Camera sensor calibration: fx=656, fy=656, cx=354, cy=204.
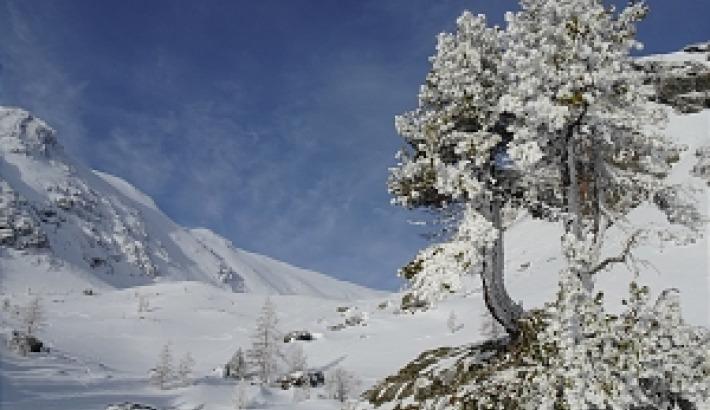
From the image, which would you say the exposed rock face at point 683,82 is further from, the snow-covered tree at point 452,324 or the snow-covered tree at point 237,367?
the snow-covered tree at point 237,367

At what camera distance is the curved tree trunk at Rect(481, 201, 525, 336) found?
15.3 meters

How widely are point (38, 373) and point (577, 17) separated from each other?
39.0 meters

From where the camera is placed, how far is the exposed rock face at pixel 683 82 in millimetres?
61406

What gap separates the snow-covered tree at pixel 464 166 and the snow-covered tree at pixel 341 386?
2690 centimetres

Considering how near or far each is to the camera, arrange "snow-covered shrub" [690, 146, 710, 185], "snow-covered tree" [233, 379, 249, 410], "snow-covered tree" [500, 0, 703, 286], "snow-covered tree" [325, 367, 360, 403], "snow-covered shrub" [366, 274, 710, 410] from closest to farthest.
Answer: "snow-covered shrub" [366, 274, 710, 410]
"snow-covered tree" [500, 0, 703, 286]
"snow-covered tree" [233, 379, 249, 410]
"snow-covered tree" [325, 367, 360, 403]
"snow-covered shrub" [690, 146, 710, 185]

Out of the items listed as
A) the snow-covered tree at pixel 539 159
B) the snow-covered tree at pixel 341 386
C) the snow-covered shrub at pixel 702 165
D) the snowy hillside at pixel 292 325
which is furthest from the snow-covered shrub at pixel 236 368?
the snow-covered tree at pixel 539 159

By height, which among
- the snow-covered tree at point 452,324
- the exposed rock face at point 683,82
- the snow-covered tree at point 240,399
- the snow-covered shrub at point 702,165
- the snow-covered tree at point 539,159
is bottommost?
the snow-covered tree at point 240,399

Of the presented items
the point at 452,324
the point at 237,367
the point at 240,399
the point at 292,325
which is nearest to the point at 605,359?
the point at 240,399

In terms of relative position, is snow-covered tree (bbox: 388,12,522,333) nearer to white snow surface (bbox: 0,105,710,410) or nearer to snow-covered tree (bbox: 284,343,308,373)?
white snow surface (bbox: 0,105,710,410)

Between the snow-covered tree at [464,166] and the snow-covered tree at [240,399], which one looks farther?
the snow-covered tree at [240,399]

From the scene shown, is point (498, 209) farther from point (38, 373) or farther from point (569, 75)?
point (38, 373)

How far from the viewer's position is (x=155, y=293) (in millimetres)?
106062

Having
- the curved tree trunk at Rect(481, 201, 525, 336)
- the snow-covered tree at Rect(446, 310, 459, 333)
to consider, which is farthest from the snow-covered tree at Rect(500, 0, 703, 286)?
the snow-covered tree at Rect(446, 310, 459, 333)

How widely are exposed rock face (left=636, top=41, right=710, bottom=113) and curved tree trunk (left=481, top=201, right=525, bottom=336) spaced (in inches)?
1982
